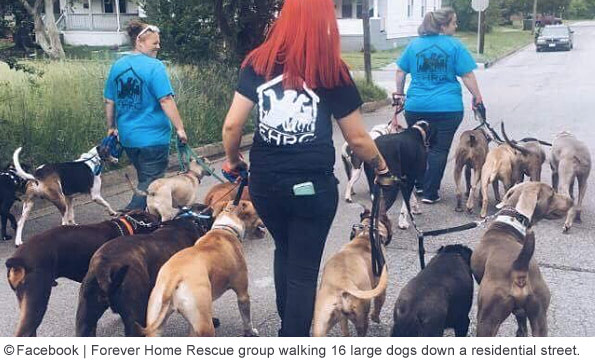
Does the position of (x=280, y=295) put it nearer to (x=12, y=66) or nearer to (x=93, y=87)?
(x=12, y=66)

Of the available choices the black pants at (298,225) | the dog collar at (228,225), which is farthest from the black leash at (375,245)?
the dog collar at (228,225)

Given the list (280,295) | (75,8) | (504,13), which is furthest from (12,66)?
(504,13)

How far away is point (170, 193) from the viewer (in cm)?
681

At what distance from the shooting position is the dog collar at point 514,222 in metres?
4.79

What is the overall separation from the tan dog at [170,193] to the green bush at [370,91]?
11804mm

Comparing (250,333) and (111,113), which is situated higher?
(111,113)

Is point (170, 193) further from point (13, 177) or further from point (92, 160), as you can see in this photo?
point (13, 177)

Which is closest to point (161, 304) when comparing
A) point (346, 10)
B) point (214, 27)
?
point (214, 27)

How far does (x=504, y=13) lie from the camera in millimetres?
84250

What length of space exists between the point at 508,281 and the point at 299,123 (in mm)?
1651

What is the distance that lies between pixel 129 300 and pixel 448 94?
480 centimetres

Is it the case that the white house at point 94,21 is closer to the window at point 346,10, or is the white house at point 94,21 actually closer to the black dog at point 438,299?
the window at point 346,10

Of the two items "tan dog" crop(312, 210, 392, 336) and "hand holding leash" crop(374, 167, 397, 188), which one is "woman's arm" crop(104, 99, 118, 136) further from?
"hand holding leash" crop(374, 167, 397, 188)

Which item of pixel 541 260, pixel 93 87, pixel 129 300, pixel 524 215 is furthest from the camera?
pixel 93 87
